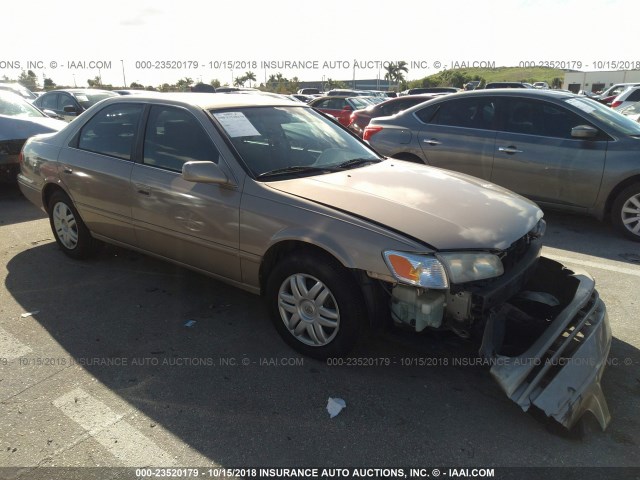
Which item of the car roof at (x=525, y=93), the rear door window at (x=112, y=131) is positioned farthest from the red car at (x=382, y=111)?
the rear door window at (x=112, y=131)

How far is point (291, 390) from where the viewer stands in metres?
2.81

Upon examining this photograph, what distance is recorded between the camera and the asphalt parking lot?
2.34 metres

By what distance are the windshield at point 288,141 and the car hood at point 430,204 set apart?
226mm

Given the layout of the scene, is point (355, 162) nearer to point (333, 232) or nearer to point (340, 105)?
point (333, 232)

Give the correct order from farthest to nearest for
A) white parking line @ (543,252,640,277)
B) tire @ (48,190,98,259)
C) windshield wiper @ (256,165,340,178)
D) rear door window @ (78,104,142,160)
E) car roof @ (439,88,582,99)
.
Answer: car roof @ (439,88,582,99) < tire @ (48,190,98,259) < white parking line @ (543,252,640,277) < rear door window @ (78,104,142,160) < windshield wiper @ (256,165,340,178)

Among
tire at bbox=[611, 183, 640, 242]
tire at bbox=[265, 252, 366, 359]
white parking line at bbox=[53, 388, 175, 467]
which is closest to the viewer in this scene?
white parking line at bbox=[53, 388, 175, 467]

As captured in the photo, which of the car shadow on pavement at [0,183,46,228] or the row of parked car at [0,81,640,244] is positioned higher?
the row of parked car at [0,81,640,244]

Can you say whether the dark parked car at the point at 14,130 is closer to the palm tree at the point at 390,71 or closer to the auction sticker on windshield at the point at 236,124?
the auction sticker on windshield at the point at 236,124

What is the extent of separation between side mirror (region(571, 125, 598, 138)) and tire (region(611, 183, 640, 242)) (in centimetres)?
69

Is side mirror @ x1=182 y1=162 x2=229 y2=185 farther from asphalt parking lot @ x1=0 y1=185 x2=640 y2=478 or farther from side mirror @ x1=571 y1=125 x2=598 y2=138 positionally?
side mirror @ x1=571 y1=125 x2=598 y2=138

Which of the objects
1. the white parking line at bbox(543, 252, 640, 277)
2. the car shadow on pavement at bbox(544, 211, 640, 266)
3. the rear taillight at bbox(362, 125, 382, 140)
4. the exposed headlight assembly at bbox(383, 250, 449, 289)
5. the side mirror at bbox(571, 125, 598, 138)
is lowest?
the white parking line at bbox(543, 252, 640, 277)

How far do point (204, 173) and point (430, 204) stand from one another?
1.43m

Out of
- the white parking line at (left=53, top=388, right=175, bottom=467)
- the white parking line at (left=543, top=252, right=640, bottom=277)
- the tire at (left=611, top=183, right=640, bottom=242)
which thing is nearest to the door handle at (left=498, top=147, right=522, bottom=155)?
the tire at (left=611, top=183, right=640, bottom=242)

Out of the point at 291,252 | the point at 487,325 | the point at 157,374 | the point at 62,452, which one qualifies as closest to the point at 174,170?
the point at 291,252
